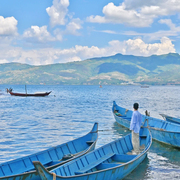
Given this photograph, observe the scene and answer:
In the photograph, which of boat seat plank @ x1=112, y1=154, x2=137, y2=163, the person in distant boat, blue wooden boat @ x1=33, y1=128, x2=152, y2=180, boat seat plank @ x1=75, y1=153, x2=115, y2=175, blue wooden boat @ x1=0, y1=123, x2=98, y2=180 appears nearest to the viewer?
blue wooden boat @ x1=33, y1=128, x2=152, y2=180

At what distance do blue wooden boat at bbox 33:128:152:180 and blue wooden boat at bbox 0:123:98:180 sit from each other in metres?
0.84

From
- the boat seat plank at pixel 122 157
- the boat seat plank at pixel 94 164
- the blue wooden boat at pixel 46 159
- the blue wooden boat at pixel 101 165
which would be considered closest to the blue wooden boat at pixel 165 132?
the blue wooden boat at pixel 101 165

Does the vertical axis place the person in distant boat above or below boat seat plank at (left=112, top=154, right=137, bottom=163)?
above

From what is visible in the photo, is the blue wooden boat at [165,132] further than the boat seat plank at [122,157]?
Yes

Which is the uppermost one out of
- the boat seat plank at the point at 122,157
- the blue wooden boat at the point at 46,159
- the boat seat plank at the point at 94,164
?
the blue wooden boat at the point at 46,159

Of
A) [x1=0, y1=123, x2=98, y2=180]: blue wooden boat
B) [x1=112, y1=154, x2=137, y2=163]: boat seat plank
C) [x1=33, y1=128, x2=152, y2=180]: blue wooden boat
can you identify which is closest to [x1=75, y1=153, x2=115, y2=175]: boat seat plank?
[x1=33, y1=128, x2=152, y2=180]: blue wooden boat

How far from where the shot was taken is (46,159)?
42.8 feet

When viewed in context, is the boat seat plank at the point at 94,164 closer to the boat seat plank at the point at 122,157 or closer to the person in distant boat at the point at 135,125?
the boat seat plank at the point at 122,157

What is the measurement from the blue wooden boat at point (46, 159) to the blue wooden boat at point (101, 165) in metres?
0.84

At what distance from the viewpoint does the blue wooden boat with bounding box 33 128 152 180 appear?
31.1 ft

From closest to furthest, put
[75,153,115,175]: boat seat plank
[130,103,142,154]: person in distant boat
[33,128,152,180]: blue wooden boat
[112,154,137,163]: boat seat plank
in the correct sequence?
[33,128,152,180]: blue wooden boat < [75,153,115,175]: boat seat plank < [112,154,137,163]: boat seat plank < [130,103,142,154]: person in distant boat

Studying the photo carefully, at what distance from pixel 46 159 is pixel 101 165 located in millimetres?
2624

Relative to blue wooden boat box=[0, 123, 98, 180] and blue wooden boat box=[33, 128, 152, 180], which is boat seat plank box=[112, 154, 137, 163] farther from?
blue wooden boat box=[0, 123, 98, 180]

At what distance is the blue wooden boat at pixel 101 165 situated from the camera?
9.49 m
